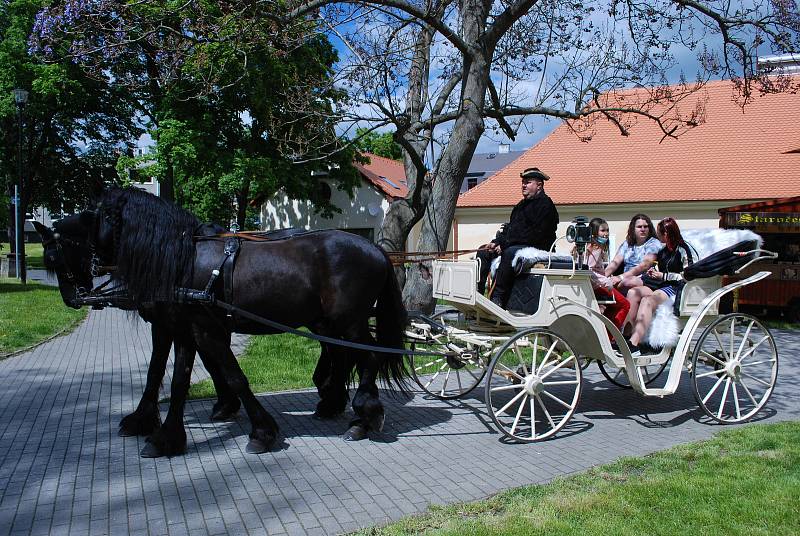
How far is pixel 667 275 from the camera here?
20.2 feet

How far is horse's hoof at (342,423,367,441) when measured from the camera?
17.5ft

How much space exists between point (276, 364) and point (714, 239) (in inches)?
216

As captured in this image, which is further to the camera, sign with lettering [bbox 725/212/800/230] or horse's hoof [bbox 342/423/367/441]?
sign with lettering [bbox 725/212/800/230]

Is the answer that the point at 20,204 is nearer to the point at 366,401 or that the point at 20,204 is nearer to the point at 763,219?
the point at 366,401

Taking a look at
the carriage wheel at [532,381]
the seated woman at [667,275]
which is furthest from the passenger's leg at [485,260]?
the seated woman at [667,275]

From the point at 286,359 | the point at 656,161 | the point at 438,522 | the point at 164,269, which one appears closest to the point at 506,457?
the point at 438,522

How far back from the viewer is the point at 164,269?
475 centimetres

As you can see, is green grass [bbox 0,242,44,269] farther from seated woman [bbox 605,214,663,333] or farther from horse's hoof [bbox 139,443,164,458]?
seated woman [bbox 605,214,663,333]

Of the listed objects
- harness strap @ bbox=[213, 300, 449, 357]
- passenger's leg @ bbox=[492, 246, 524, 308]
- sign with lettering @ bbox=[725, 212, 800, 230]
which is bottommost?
harness strap @ bbox=[213, 300, 449, 357]

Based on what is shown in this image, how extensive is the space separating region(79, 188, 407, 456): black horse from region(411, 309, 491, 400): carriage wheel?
51 centimetres

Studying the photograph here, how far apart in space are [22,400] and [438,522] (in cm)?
508

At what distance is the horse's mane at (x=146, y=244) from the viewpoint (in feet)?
15.5

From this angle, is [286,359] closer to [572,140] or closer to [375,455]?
[375,455]

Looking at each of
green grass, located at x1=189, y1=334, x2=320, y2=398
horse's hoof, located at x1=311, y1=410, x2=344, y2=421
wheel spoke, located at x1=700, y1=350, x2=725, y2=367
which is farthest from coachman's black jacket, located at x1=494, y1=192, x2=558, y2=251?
green grass, located at x1=189, y1=334, x2=320, y2=398
